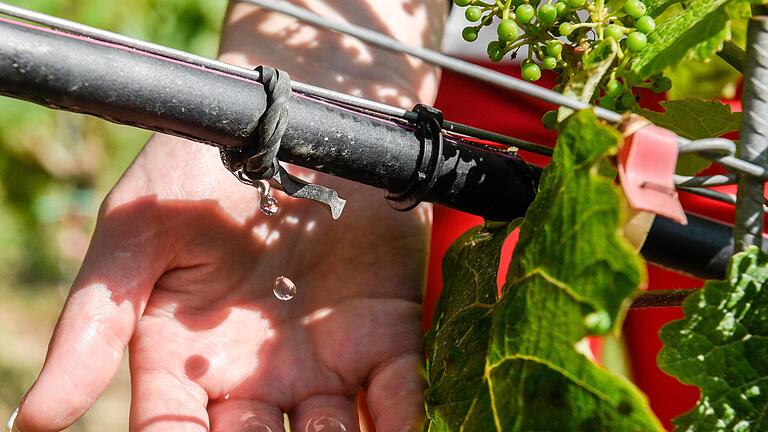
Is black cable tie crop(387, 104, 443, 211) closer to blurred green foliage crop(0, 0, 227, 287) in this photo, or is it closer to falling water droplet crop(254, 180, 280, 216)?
falling water droplet crop(254, 180, 280, 216)

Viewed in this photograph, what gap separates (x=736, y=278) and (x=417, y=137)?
27 centimetres

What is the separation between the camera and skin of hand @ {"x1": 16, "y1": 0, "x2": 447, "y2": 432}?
87cm

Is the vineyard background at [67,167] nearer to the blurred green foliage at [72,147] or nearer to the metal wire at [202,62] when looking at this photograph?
the blurred green foliage at [72,147]

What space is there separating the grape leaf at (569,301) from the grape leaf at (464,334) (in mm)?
48

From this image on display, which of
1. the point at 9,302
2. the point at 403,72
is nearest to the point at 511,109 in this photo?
the point at 403,72

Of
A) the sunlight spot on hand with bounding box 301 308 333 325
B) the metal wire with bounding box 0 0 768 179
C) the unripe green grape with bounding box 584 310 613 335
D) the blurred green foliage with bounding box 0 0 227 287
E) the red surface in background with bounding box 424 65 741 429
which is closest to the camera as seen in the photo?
the unripe green grape with bounding box 584 310 613 335

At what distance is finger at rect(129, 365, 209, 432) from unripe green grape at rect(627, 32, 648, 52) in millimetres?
556

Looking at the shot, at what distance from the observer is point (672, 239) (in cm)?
77

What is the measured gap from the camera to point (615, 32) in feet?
2.11

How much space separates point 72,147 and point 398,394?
7.08 ft

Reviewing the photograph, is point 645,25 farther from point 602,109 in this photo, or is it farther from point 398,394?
point 398,394

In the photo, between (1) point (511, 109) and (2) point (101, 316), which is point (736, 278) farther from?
(1) point (511, 109)

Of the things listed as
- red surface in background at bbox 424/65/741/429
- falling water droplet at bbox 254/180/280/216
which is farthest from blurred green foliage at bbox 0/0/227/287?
falling water droplet at bbox 254/180/280/216

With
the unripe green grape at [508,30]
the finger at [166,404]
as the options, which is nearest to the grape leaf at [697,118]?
the unripe green grape at [508,30]
